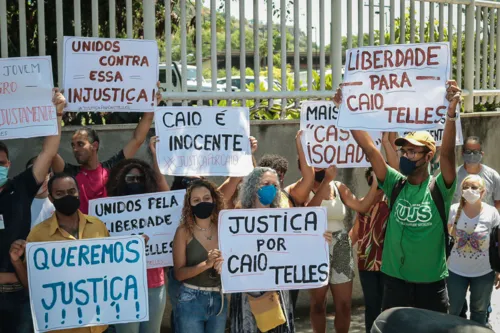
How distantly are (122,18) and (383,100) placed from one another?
3.38 m

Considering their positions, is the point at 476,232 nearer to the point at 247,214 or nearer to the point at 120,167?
the point at 247,214

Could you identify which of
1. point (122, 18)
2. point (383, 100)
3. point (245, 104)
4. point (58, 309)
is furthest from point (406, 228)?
point (122, 18)

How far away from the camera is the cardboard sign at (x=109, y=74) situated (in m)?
7.49

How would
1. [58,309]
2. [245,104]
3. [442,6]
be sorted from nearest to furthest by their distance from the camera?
[58,309] → [245,104] → [442,6]

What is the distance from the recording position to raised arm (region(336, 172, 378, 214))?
26.2ft

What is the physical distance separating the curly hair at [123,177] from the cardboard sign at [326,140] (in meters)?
1.43

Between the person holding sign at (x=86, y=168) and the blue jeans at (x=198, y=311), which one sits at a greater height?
the person holding sign at (x=86, y=168)

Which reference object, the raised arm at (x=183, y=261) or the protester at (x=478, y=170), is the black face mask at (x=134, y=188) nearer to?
the raised arm at (x=183, y=261)

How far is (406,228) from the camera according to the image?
6.85m

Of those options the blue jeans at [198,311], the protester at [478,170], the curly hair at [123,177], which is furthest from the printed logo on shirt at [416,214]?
the protester at [478,170]

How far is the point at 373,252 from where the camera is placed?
8102mm

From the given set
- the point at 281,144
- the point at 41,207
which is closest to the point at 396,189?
the point at 41,207

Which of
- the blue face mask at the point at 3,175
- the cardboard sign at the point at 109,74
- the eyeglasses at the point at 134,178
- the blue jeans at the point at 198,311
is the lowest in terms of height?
the blue jeans at the point at 198,311

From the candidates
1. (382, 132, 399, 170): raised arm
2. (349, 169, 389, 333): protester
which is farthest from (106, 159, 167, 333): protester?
(382, 132, 399, 170): raised arm
